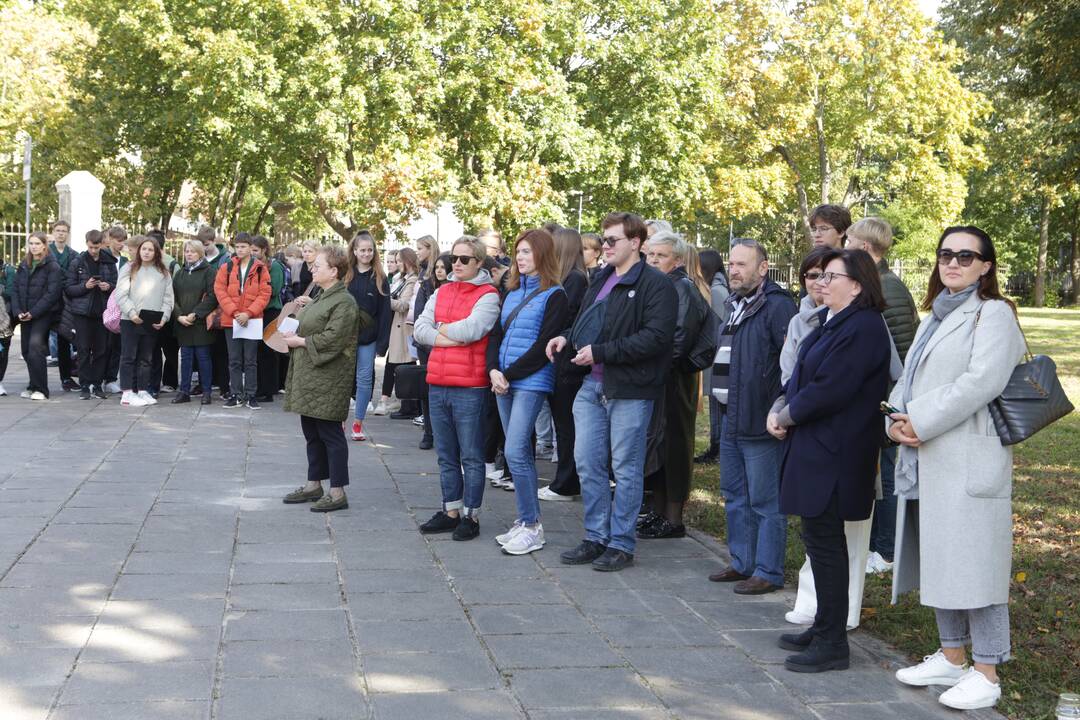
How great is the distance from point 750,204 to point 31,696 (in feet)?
115

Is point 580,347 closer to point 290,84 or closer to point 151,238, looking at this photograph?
point 151,238

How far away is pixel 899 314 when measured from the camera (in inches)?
245

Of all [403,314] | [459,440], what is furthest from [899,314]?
[403,314]

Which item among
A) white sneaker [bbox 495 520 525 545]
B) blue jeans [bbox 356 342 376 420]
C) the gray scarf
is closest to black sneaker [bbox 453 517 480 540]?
white sneaker [bbox 495 520 525 545]

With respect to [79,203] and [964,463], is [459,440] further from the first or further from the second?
[79,203]

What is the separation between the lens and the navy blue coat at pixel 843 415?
16.0 ft

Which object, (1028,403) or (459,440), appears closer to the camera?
(1028,403)

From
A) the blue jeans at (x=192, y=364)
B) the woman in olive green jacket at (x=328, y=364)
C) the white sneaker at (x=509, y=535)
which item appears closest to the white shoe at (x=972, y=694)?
the white sneaker at (x=509, y=535)

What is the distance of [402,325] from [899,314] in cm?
694

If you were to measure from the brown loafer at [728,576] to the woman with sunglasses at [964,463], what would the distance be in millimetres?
1723

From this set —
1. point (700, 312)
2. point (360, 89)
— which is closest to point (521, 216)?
point (360, 89)

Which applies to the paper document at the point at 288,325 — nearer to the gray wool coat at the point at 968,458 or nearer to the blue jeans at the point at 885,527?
the blue jeans at the point at 885,527

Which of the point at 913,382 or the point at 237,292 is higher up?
the point at 237,292

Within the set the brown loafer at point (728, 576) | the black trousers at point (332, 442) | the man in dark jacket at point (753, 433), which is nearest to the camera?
the man in dark jacket at point (753, 433)
